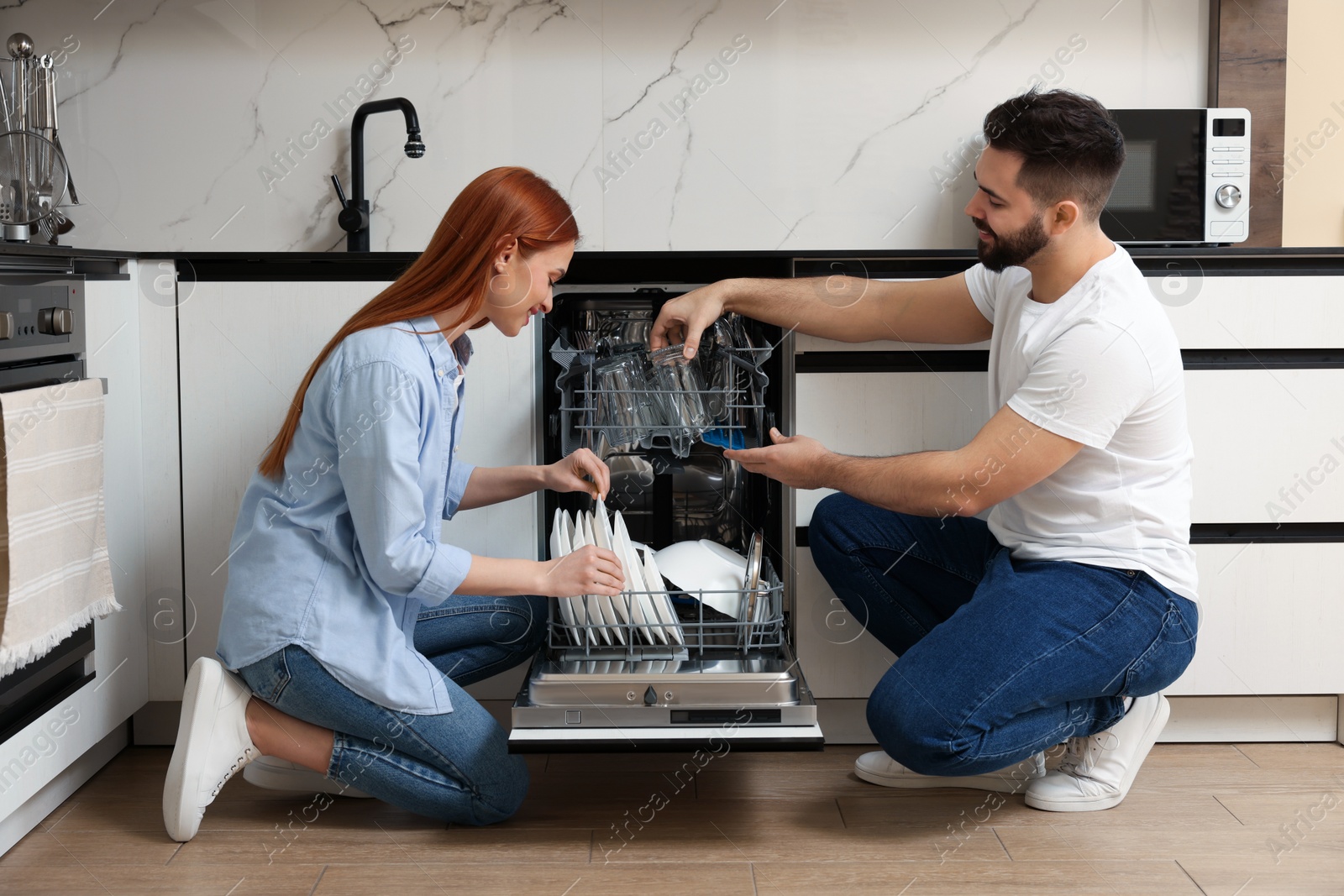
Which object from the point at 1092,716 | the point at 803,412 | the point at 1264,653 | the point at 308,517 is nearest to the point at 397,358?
the point at 308,517

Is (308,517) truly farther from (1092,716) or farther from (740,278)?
(1092,716)

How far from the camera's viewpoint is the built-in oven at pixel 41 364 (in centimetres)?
145

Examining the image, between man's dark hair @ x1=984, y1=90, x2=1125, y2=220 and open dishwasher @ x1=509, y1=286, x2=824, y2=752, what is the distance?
464 mm

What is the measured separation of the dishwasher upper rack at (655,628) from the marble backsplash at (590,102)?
965 mm

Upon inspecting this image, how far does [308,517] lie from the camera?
4.77 ft

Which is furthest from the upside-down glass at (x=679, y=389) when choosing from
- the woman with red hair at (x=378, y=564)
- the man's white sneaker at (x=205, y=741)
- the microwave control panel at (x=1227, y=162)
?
the microwave control panel at (x=1227, y=162)

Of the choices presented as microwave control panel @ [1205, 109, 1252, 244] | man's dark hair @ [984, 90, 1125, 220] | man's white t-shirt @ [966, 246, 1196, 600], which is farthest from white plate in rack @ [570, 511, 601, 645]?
microwave control panel @ [1205, 109, 1252, 244]

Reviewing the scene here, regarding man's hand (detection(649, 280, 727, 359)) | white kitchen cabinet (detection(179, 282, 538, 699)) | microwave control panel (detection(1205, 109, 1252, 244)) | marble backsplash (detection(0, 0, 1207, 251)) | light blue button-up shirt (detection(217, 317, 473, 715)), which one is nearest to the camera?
light blue button-up shirt (detection(217, 317, 473, 715))

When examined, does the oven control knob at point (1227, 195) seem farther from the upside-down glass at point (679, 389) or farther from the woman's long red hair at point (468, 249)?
the woman's long red hair at point (468, 249)

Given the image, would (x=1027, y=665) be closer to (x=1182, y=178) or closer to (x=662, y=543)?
(x=662, y=543)

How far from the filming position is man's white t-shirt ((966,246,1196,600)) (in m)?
1.47

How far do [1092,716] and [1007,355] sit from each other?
0.56 meters

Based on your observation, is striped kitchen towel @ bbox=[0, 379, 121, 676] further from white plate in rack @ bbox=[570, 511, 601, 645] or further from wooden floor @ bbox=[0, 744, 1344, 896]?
white plate in rack @ bbox=[570, 511, 601, 645]

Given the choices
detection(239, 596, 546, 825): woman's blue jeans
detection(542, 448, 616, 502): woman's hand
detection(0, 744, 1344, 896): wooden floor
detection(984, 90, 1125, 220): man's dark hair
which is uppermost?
detection(984, 90, 1125, 220): man's dark hair
